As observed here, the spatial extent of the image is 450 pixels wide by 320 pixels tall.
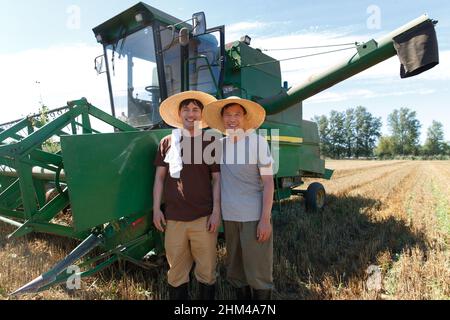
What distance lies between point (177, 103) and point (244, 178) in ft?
2.60

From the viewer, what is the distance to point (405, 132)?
249 feet

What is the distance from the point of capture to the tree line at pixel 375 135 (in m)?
71.6

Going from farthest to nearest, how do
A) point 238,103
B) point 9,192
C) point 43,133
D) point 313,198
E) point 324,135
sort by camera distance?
point 324,135 → point 313,198 → point 9,192 → point 43,133 → point 238,103

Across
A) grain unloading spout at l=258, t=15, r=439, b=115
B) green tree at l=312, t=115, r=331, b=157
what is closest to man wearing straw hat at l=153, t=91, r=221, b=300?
grain unloading spout at l=258, t=15, r=439, b=115

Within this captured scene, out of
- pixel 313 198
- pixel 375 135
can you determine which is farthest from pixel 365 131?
pixel 313 198

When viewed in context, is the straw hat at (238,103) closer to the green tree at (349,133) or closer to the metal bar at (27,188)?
the metal bar at (27,188)

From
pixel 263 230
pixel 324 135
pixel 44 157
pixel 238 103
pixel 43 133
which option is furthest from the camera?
pixel 324 135

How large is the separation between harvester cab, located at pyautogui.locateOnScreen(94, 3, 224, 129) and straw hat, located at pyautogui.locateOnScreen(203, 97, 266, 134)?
1.59m

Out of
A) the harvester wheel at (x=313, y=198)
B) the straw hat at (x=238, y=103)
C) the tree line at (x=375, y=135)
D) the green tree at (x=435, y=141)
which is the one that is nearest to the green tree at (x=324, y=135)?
the tree line at (x=375, y=135)

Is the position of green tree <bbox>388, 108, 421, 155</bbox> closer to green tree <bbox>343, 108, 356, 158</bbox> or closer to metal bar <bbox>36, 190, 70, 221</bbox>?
green tree <bbox>343, 108, 356, 158</bbox>

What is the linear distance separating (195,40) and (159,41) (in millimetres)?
466

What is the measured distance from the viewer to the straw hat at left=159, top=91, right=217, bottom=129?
235 centimetres

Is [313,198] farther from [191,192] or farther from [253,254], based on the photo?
[191,192]

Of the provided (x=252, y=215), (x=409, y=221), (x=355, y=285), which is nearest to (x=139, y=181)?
(x=252, y=215)
